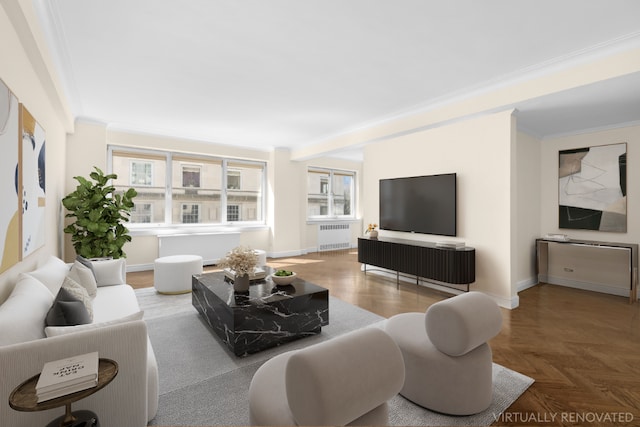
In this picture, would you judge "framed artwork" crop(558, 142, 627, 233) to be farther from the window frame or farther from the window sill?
the window sill

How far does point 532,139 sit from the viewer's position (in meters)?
4.89

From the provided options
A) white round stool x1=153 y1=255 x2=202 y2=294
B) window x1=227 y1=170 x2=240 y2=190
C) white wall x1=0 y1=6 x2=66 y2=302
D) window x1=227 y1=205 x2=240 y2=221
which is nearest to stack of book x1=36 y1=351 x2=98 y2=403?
white wall x1=0 y1=6 x2=66 y2=302

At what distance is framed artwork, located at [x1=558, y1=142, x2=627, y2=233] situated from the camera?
14.2ft

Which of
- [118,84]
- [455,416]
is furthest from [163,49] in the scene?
[455,416]

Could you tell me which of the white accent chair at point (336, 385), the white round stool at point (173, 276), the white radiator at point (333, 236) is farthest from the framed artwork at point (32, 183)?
the white radiator at point (333, 236)

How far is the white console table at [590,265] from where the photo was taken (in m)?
4.12

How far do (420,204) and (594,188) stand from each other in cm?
255

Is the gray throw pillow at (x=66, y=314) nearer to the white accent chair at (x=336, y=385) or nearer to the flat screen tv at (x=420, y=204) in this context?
the white accent chair at (x=336, y=385)

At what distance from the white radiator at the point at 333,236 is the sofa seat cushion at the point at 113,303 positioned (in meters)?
5.34

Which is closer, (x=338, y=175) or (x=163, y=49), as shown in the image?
(x=163, y=49)

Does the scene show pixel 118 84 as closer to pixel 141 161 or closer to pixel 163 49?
pixel 163 49

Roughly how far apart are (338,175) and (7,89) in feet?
24.1

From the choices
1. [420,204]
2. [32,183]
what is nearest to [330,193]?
[420,204]

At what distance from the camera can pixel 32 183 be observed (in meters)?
2.62
